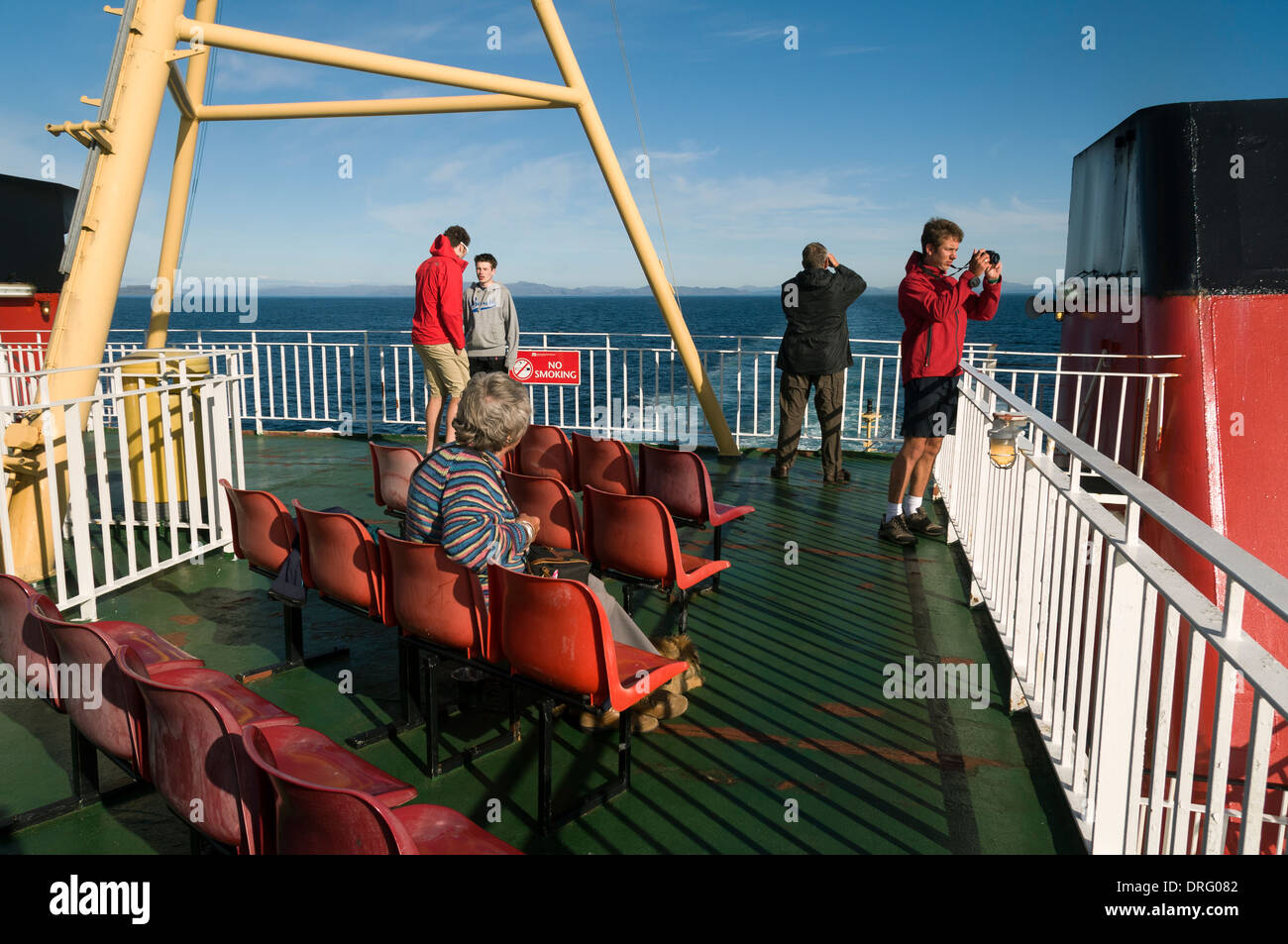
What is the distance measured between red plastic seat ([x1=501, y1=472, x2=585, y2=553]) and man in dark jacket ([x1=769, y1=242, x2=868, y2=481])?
3958 mm

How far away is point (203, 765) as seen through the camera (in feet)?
6.77

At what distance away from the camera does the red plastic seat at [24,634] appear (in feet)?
8.71

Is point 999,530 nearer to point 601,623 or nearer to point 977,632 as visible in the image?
point 977,632

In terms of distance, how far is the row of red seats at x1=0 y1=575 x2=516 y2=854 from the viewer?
5.48ft

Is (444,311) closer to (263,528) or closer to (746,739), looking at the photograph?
(263,528)

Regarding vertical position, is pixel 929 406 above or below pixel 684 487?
above

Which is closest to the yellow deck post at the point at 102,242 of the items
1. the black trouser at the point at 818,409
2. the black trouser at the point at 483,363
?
the black trouser at the point at 483,363

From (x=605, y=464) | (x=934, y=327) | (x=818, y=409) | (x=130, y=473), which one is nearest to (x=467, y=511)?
(x=605, y=464)

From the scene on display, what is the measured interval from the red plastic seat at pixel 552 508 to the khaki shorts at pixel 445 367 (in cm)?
331

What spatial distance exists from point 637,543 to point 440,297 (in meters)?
4.08
